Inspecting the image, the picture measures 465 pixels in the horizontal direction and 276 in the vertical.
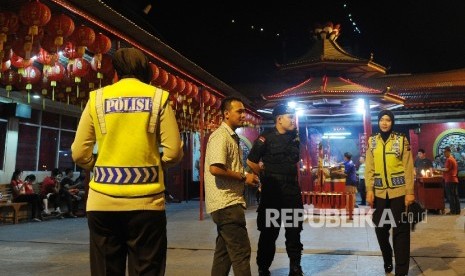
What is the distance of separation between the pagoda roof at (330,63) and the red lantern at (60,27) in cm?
741

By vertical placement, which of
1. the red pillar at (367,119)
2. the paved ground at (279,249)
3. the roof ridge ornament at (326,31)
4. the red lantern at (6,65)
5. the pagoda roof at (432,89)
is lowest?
the paved ground at (279,249)

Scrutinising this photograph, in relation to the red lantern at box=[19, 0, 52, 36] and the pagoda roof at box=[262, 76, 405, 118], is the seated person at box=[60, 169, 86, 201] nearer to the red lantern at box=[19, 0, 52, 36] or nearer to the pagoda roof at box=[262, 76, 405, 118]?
the pagoda roof at box=[262, 76, 405, 118]

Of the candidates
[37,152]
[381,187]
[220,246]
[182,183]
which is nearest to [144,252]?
[220,246]

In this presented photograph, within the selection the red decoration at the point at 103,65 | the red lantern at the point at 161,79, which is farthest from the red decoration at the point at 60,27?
the red lantern at the point at 161,79

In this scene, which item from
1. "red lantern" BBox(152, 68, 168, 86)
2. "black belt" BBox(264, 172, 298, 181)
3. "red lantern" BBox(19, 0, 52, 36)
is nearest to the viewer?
"black belt" BBox(264, 172, 298, 181)

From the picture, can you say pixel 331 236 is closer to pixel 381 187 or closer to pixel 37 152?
pixel 381 187

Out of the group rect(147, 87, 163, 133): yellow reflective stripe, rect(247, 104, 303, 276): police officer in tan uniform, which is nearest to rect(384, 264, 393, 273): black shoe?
rect(247, 104, 303, 276): police officer in tan uniform

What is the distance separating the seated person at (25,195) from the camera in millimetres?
10641

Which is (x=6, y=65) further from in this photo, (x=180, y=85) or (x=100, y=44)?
(x=180, y=85)

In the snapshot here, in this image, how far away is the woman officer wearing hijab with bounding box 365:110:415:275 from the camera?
439 centimetres

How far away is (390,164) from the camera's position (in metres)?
4.59

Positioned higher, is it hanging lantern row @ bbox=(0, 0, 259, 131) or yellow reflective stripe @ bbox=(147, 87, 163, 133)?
hanging lantern row @ bbox=(0, 0, 259, 131)

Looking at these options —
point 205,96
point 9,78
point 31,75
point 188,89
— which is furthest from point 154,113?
point 205,96

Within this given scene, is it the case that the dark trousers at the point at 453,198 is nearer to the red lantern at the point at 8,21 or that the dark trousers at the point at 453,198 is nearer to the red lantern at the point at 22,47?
the red lantern at the point at 22,47
